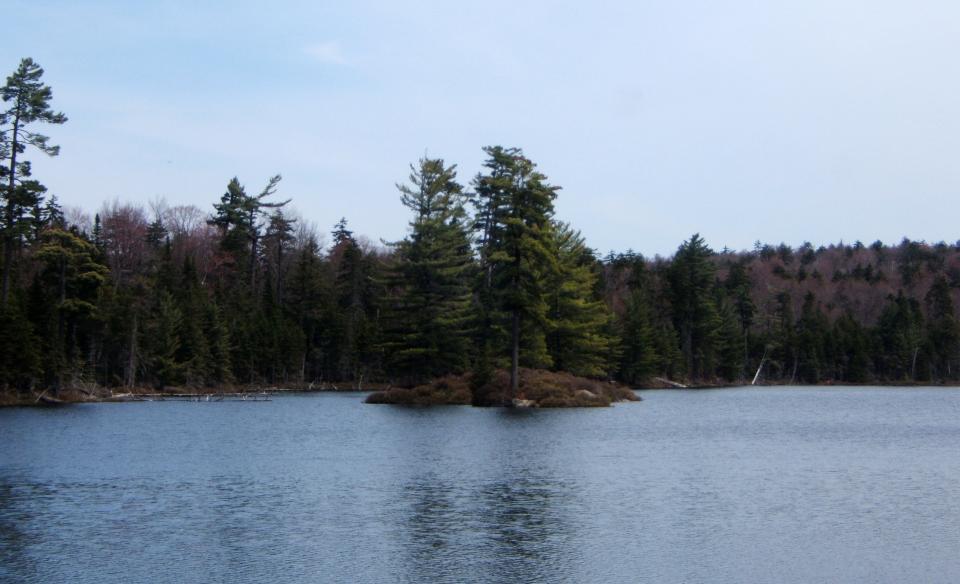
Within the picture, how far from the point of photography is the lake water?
20.3 meters

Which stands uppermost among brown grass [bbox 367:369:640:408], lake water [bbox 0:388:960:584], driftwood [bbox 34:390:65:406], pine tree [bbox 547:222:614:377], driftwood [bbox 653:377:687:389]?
pine tree [bbox 547:222:614:377]

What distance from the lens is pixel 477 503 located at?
27.8 meters

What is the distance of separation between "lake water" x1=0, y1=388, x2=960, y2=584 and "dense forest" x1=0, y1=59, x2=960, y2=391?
71.0 ft

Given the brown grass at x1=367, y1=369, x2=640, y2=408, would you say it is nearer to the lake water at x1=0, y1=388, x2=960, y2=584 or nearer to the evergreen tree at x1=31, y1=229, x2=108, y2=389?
the lake water at x1=0, y1=388, x2=960, y2=584

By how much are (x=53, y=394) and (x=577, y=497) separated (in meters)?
54.6

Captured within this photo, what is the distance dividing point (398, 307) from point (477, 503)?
2085 inches

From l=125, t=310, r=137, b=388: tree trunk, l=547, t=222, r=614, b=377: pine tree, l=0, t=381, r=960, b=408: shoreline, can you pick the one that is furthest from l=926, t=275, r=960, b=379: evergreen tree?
l=125, t=310, r=137, b=388: tree trunk

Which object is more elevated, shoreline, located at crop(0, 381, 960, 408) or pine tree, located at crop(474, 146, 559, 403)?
pine tree, located at crop(474, 146, 559, 403)

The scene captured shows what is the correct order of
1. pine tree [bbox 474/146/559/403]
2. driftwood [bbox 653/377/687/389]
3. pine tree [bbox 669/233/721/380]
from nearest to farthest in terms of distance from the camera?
1. pine tree [bbox 474/146/559/403]
2. driftwood [bbox 653/377/687/389]
3. pine tree [bbox 669/233/721/380]

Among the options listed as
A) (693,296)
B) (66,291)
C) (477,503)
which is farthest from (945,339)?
(477,503)

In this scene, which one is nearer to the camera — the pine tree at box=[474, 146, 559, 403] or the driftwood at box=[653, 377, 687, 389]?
the pine tree at box=[474, 146, 559, 403]

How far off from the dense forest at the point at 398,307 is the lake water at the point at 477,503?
21.6 m

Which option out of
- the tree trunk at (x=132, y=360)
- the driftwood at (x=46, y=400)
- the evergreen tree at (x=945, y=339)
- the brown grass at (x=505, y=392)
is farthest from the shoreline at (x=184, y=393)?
the evergreen tree at (x=945, y=339)

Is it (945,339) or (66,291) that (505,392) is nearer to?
(66,291)
